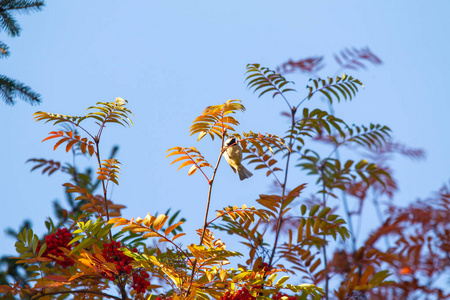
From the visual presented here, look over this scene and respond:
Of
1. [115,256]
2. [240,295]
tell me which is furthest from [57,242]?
[240,295]

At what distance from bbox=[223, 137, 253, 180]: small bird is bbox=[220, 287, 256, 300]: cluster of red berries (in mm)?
938

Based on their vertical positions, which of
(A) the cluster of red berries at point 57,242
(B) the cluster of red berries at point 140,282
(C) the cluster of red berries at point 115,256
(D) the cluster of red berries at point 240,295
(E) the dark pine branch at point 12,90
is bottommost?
(D) the cluster of red berries at point 240,295

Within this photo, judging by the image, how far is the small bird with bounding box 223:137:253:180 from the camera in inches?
117

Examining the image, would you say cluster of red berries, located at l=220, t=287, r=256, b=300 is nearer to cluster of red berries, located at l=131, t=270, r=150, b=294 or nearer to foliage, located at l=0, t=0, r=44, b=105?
cluster of red berries, located at l=131, t=270, r=150, b=294

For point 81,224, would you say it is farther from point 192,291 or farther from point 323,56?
point 323,56

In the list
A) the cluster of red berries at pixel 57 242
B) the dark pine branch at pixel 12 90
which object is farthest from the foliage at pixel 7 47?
the cluster of red berries at pixel 57 242

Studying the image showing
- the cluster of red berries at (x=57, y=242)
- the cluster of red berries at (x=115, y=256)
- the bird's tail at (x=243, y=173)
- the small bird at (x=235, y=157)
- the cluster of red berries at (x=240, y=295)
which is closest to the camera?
the cluster of red berries at (x=240, y=295)

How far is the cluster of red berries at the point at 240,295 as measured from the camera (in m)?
2.15

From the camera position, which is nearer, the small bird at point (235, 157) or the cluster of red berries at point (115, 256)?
the cluster of red berries at point (115, 256)

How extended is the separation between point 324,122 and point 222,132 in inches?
43.0

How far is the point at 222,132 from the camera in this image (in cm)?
243

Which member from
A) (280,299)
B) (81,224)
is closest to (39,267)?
(81,224)

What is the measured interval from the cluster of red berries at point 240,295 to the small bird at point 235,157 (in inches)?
36.9

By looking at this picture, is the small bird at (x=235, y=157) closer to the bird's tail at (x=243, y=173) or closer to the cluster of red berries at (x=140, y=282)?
the bird's tail at (x=243, y=173)
